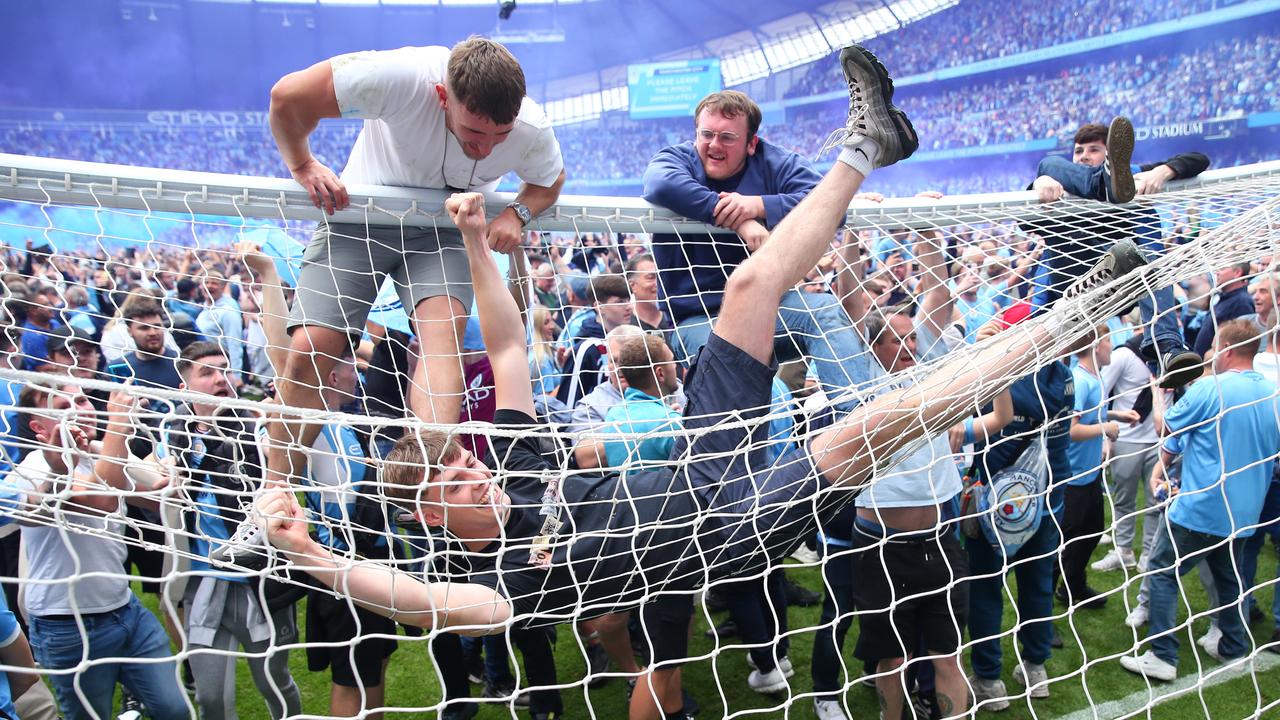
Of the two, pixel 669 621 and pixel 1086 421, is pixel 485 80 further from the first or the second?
pixel 1086 421

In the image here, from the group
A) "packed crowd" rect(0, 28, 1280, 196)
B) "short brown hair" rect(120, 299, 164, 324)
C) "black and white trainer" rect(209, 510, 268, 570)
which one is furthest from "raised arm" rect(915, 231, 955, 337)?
"packed crowd" rect(0, 28, 1280, 196)

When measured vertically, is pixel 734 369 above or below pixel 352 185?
below

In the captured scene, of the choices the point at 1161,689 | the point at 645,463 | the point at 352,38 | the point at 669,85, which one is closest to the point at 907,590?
the point at 645,463

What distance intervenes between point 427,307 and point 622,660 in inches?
68.8

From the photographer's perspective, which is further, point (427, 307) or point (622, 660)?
point (622, 660)

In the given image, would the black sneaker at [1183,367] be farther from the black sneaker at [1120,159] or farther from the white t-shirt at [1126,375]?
the white t-shirt at [1126,375]

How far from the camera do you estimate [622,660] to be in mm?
3801

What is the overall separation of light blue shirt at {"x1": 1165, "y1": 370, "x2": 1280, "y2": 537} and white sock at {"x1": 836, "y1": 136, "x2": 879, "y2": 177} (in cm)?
203

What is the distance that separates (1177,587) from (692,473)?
9.04ft

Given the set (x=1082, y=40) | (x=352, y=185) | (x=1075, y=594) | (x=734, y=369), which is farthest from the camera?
(x=1082, y=40)

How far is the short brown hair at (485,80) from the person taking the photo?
2617 mm

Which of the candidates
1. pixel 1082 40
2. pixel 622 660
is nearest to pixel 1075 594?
pixel 622 660

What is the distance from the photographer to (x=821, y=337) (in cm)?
342

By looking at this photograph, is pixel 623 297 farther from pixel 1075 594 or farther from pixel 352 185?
pixel 1075 594
